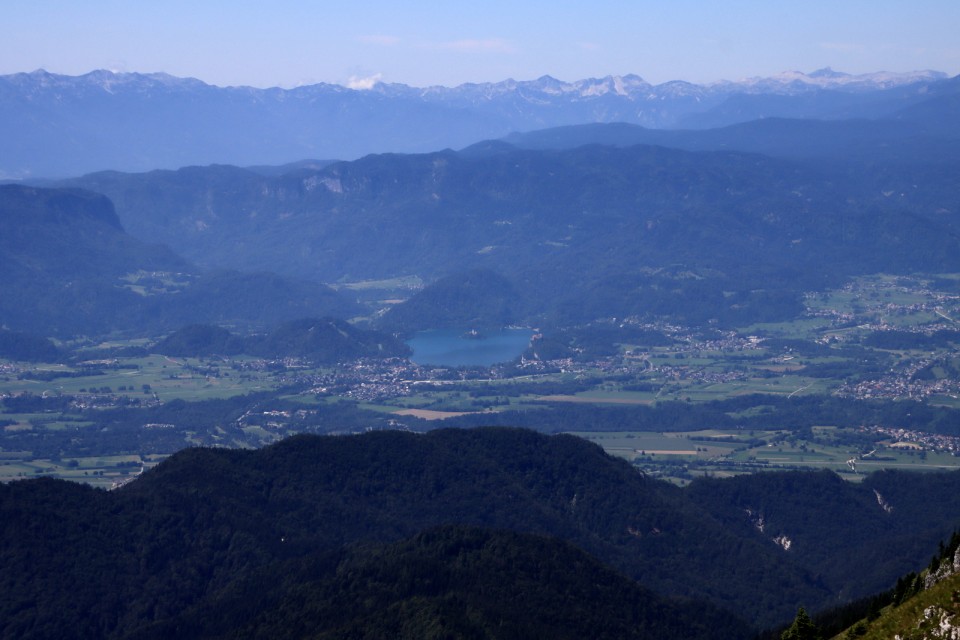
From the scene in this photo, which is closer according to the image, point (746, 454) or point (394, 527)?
point (394, 527)

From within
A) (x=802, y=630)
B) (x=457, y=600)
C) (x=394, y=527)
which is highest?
(x=802, y=630)

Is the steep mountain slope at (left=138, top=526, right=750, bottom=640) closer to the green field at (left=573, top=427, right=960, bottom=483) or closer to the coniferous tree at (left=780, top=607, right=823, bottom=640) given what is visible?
the coniferous tree at (left=780, top=607, right=823, bottom=640)

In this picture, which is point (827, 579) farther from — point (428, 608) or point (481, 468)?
point (428, 608)

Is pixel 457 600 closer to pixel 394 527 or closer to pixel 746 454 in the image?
pixel 394 527

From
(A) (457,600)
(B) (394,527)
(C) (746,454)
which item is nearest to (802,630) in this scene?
(A) (457,600)

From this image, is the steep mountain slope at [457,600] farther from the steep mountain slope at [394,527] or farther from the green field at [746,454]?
the green field at [746,454]

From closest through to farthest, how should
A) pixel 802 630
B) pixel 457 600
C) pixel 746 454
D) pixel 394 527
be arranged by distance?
pixel 802 630 < pixel 457 600 < pixel 394 527 < pixel 746 454

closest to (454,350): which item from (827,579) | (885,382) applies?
(885,382)

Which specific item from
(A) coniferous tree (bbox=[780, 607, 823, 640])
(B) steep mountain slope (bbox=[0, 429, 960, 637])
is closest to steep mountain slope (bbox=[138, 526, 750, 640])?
(B) steep mountain slope (bbox=[0, 429, 960, 637])

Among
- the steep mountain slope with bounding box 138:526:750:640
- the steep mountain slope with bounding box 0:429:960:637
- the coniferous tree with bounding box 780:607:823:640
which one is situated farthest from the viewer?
the steep mountain slope with bounding box 0:429:960:637

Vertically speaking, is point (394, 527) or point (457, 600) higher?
point (457, 600)

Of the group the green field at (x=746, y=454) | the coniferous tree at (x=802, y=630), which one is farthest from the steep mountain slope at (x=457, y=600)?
the green field at (x=746, y=454)

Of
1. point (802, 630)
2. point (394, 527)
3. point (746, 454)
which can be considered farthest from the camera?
point (746, 454)
